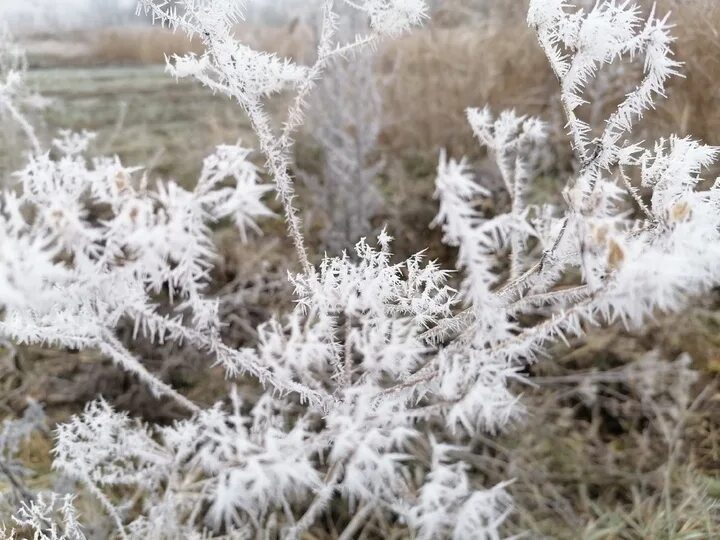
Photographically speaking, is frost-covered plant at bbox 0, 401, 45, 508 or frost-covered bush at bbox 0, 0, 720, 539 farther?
frost-covered plant at bbox 0, 401, 45, 508

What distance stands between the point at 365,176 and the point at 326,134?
7.4 inches

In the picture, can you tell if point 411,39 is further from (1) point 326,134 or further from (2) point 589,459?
(2) point 589,459

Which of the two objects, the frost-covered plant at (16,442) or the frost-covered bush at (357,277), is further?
the frost-covered plant at (16,442)

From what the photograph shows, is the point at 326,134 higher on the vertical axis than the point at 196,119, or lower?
lower

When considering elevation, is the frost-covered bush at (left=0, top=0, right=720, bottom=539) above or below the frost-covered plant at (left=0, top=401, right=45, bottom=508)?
above

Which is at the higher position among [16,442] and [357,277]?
[357,277]

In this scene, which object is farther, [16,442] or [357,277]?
[16,442]

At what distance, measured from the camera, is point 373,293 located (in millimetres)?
498

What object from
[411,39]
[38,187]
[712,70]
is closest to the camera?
[38,187]

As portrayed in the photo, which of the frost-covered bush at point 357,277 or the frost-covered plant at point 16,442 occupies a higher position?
the frost-covered bush at point 357,277

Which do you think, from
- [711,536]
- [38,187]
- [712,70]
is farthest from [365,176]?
[38,187]

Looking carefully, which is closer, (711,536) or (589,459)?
(711,536)

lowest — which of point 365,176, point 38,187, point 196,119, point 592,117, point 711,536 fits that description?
point 711,536

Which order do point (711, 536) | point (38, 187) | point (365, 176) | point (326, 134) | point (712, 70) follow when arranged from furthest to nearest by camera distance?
point (326, 134)
point (365, 176)
point (712, 70)
point (711, 536)
point (38, 187)
